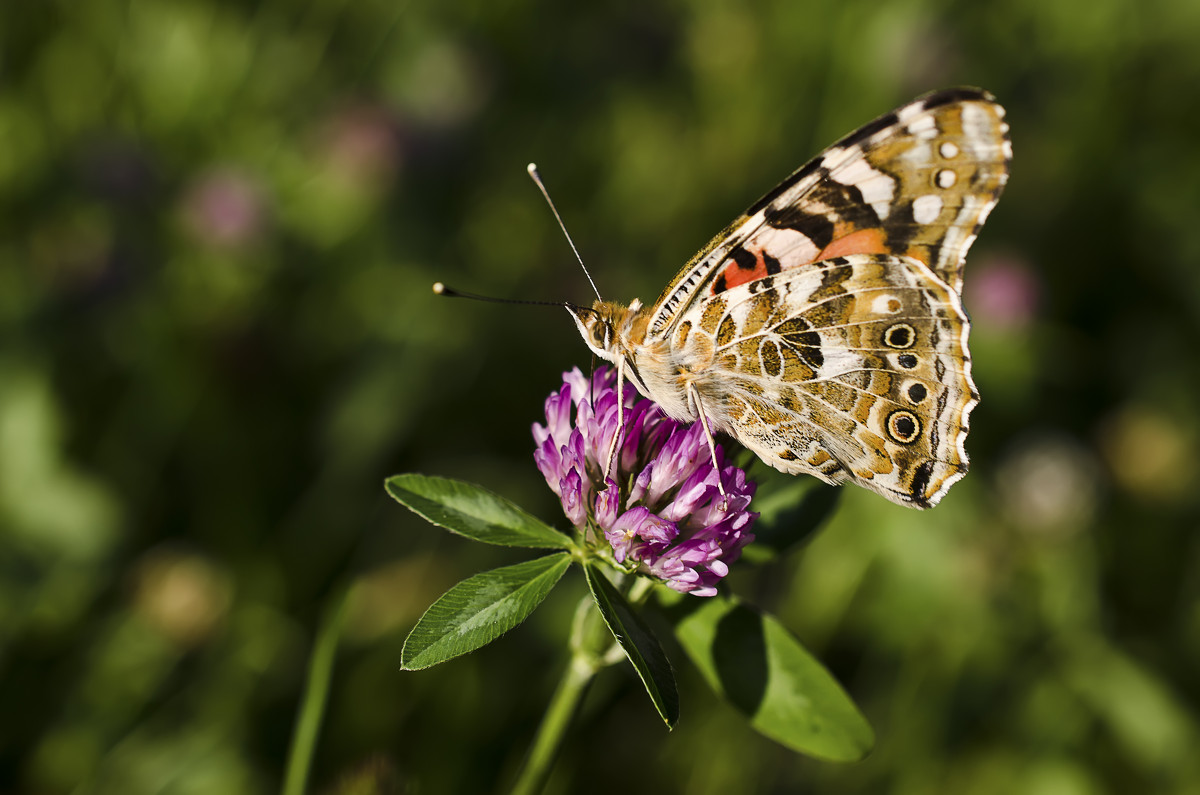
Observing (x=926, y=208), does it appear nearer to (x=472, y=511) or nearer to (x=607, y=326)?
(x=607, y=326)

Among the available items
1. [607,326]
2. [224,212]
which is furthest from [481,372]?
[607,326]

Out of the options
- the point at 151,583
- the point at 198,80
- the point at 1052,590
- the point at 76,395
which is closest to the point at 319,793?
the point at 151,583

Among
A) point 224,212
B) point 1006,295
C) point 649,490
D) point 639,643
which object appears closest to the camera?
point 639,643

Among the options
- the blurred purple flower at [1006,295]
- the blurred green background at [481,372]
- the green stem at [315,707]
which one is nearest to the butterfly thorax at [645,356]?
the green stem at [315,707]

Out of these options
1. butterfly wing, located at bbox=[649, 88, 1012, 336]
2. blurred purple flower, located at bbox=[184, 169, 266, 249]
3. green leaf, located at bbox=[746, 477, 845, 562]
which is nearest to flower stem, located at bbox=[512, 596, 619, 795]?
green leaf, located at bbox=[746, 477, 845, 562]

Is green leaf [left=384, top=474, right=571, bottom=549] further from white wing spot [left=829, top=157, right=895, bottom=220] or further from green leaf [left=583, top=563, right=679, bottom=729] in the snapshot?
white wing spot [left=829, top=157, right=895, bottom=220]

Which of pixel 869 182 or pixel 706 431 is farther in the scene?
pixel 869 182

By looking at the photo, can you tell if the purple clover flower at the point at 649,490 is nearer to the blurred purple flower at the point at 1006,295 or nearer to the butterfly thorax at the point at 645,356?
the butterfly thorax at the point at 645,356
